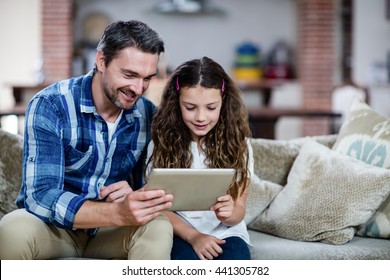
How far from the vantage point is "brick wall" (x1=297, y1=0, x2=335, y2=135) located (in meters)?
7.21

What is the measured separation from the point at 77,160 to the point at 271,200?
706 millimetres

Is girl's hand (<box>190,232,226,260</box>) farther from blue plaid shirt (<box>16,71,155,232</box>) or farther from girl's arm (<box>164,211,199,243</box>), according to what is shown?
blue plaid shirt (<box>16,71,155,232</box>)

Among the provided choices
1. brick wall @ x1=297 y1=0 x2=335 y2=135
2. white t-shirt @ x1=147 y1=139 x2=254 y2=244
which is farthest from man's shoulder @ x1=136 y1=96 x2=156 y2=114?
brick wall @ x1=297 y1=0 x2=335 y2=135

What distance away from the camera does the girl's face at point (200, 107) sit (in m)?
1.68

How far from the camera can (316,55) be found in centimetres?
734

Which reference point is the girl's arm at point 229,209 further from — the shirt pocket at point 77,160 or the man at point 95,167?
the shirt pocket at point 77,160

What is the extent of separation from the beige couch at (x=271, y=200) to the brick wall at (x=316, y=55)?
5152 millimetres

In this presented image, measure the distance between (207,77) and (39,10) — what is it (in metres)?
6.17

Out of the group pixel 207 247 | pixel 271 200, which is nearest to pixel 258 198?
pixel 271 200

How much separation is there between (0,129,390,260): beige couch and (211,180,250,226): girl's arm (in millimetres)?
176

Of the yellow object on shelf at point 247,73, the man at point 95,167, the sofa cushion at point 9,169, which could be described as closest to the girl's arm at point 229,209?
the man at point 95,167
